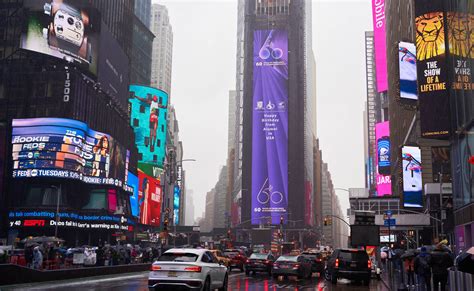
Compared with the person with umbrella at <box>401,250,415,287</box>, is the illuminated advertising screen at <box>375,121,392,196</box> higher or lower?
higher

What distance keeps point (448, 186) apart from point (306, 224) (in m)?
139

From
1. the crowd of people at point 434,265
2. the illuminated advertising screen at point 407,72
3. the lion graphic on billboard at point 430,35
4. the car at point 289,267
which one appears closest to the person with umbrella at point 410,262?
the crowd of people at point 434,265

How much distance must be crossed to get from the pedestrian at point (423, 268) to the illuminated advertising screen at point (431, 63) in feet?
102

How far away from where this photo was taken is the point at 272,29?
191750mm

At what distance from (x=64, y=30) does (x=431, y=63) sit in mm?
63467

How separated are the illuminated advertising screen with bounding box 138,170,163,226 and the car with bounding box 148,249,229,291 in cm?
11071

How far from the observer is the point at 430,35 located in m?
48.5

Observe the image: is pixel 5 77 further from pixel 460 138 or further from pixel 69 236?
pixel 460 138

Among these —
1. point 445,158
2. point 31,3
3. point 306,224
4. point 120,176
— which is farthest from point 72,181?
point 306,224

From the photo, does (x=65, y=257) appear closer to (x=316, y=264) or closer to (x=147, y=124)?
(x=316, y=264)

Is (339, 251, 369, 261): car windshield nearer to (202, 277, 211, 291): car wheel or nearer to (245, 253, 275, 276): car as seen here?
(245, 253, 275, 276): car

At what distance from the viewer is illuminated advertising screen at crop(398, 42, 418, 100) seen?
67.5m

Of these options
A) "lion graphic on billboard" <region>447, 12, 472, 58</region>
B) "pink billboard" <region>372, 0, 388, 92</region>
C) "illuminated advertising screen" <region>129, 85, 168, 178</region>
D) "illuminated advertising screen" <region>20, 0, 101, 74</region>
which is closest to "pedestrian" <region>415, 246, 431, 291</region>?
"lion graphic on billboard" <region>447, 12, 472, 58</region>

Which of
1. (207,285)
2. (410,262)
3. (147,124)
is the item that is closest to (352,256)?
(410,262)
